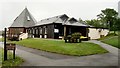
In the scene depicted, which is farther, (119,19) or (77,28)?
(119,19)

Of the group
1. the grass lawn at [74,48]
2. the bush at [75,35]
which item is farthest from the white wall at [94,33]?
the grass lawn at [74,48]

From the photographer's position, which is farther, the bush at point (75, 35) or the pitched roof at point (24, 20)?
the pitched roof at point (24, 20)

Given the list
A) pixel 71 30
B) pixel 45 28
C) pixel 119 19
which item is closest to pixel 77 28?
pixel 71 30

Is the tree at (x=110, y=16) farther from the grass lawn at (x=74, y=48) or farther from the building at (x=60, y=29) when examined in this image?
the grass lawn at (x=74, y=48)

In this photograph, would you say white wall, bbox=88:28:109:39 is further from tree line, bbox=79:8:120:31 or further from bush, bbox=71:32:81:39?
tree line, bbox=79:8:120:31

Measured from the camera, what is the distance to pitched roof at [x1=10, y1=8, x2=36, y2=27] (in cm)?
4947

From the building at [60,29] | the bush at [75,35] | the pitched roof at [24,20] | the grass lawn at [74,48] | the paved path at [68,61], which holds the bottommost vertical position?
the paved path at [68,61]

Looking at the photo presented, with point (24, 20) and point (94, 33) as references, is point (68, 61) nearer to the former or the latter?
point (94, 33)

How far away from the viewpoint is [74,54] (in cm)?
1630

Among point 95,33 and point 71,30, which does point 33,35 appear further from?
point 95,33

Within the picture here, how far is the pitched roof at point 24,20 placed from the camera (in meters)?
49.5

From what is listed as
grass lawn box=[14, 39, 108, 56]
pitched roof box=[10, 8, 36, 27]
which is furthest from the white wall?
pitched roof box=[10, 8, 36, 27]

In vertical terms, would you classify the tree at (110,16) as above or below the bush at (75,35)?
above

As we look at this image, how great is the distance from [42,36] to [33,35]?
5.32m
